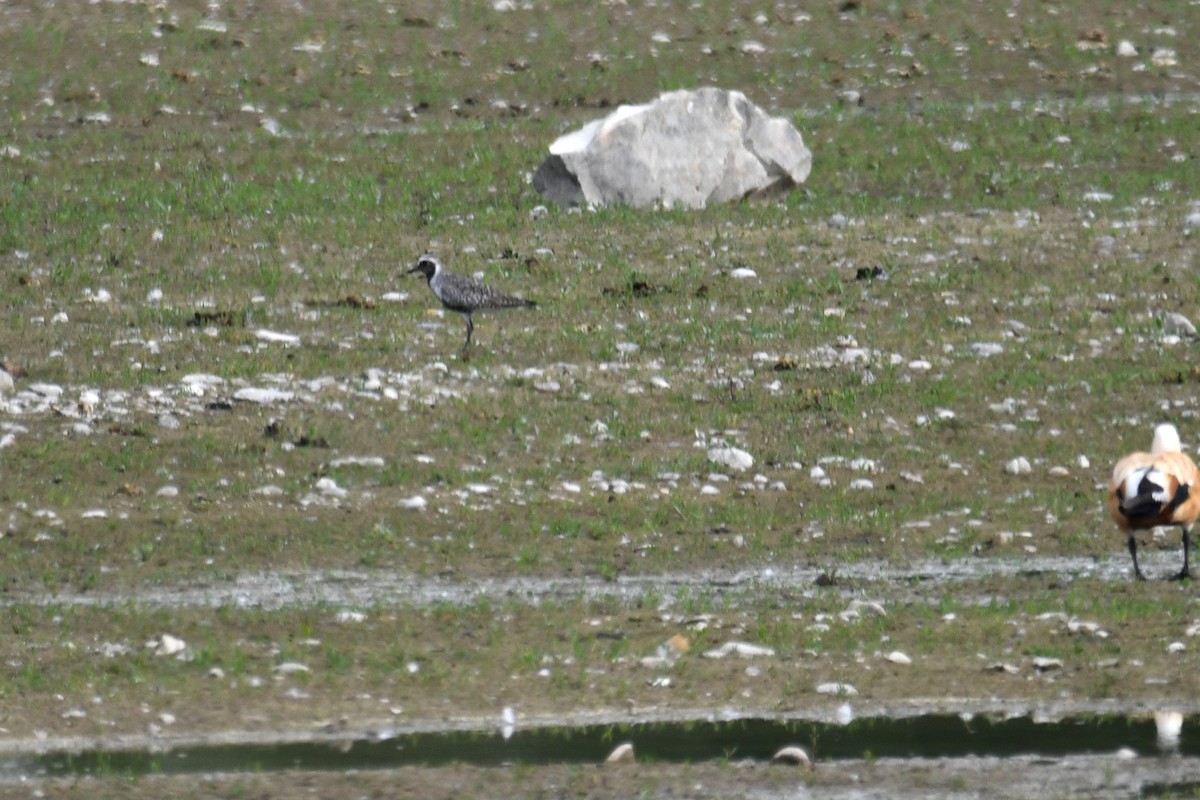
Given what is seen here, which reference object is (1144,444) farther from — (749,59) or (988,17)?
(988,17)

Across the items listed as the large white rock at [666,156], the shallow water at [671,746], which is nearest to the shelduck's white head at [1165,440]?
the shallow water at [671,746]

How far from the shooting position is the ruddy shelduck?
435 inches

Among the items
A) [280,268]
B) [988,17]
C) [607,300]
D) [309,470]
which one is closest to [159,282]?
[280,268]

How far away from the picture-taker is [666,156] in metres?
20.5

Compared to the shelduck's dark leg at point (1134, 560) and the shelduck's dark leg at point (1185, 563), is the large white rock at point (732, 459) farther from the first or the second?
the shelduck's dark leg at point (1185, 563)

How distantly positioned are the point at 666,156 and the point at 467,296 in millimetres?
4682

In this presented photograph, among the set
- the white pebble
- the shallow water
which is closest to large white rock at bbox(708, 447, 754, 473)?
the white pebble

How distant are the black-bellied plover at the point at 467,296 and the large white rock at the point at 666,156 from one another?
13.0 feet

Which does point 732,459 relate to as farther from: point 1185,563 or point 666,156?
point 666,156

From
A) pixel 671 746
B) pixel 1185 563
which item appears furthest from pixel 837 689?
pixel 1185 563

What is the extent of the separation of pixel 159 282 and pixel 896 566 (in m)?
8.46

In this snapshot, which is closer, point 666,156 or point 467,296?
point 467,296

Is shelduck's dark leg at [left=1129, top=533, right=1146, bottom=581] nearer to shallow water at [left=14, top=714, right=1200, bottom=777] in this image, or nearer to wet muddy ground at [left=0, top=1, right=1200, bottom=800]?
wet muddy ground at [left=0, top=1, right=1200, bottom=800]

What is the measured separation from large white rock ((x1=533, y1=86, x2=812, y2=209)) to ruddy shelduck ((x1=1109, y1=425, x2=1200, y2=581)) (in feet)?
30.9
